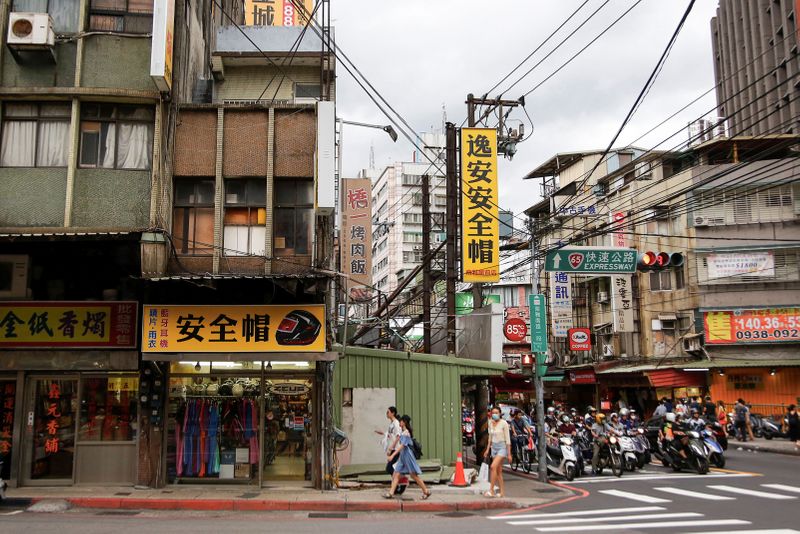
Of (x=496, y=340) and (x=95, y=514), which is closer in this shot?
(x=95, y=514)

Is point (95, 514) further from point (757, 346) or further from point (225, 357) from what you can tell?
point (757, 346)

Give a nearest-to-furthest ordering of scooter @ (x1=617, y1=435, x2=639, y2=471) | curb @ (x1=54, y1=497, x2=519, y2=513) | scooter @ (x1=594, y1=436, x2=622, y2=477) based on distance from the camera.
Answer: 1. curb @ (x1=54, y1=497, x2=519, y2=513)
2. scooter @ (x1=594, y1=436, x2=622, y2=477)
3. scooter @ (x1=617, y1=435, x2=639, y2=471)

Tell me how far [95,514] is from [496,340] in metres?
12.6

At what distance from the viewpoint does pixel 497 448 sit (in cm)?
1427

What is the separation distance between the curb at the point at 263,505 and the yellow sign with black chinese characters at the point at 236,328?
3050 mm

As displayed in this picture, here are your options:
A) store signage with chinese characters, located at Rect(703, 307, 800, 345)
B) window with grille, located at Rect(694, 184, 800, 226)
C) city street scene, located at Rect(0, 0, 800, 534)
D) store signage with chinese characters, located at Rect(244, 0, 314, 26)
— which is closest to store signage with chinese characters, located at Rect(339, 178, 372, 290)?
city street scene, located at Rect(0, 0, 800, 534)

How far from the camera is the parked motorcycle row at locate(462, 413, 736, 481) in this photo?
18188 mm

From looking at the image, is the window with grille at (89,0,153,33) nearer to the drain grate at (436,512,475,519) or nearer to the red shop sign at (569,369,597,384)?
the drain grate at (436,512,475,519)

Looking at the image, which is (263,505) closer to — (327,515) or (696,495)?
(327,515)

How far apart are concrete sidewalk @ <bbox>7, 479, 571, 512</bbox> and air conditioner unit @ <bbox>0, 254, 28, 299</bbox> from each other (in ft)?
13.4

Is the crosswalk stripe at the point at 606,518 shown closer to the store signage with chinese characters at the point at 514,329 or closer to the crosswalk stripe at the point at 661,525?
the crosswalk stripe at the point at 661,525

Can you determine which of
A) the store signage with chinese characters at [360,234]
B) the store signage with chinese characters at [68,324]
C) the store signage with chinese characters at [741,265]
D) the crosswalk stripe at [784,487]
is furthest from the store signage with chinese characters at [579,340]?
the store signage with chinese characters at [68,324]

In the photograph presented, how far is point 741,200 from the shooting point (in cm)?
3381

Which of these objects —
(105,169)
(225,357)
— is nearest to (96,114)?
(105,169)
